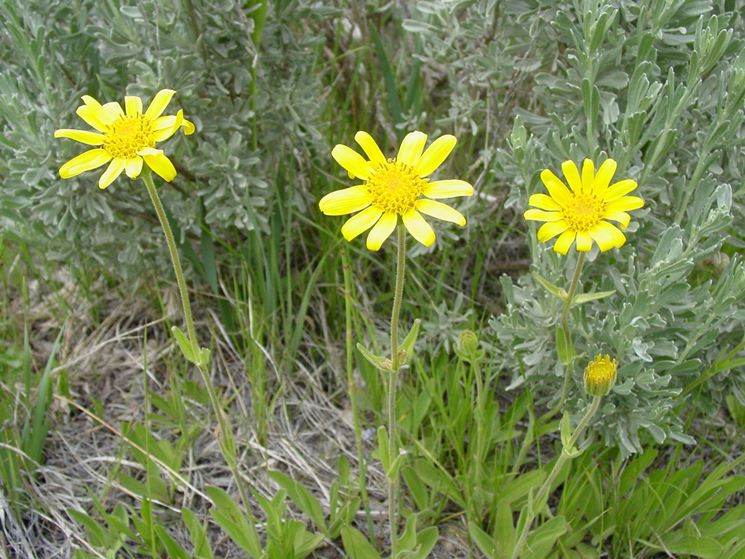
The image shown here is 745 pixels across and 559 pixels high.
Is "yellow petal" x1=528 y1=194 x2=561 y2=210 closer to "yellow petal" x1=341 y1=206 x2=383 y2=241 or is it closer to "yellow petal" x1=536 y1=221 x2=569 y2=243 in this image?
"yellow petal" x1=536 y1=221 x2=569 y2=243

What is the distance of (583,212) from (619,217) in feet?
0.26

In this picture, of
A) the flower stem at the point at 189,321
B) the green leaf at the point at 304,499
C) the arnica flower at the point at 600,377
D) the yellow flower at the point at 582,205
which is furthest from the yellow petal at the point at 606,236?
the green leaf at the point at 304,499

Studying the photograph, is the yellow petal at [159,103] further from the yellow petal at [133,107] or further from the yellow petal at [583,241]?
the yellow petal at [583,241]

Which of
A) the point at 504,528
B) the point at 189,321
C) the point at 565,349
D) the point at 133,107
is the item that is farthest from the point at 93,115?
the point at 504,528

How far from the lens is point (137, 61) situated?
2.42 m

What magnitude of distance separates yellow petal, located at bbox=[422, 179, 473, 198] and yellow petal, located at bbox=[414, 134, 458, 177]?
4cm

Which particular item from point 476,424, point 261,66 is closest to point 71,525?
point 476,424

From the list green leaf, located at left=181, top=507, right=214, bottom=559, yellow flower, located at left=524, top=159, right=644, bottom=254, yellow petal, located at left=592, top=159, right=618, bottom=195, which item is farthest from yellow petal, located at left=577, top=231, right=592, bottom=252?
green leaf, located at left=181, top=507, right=214, bottom=559

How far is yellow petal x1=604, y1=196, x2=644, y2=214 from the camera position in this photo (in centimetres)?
172

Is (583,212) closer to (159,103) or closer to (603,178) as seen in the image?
(603,178)

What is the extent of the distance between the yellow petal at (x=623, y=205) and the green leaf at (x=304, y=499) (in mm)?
1100

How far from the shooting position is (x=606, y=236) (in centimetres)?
171

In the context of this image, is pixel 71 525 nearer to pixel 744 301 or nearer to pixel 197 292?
pixel 197 292

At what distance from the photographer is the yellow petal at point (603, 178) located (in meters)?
1.76
